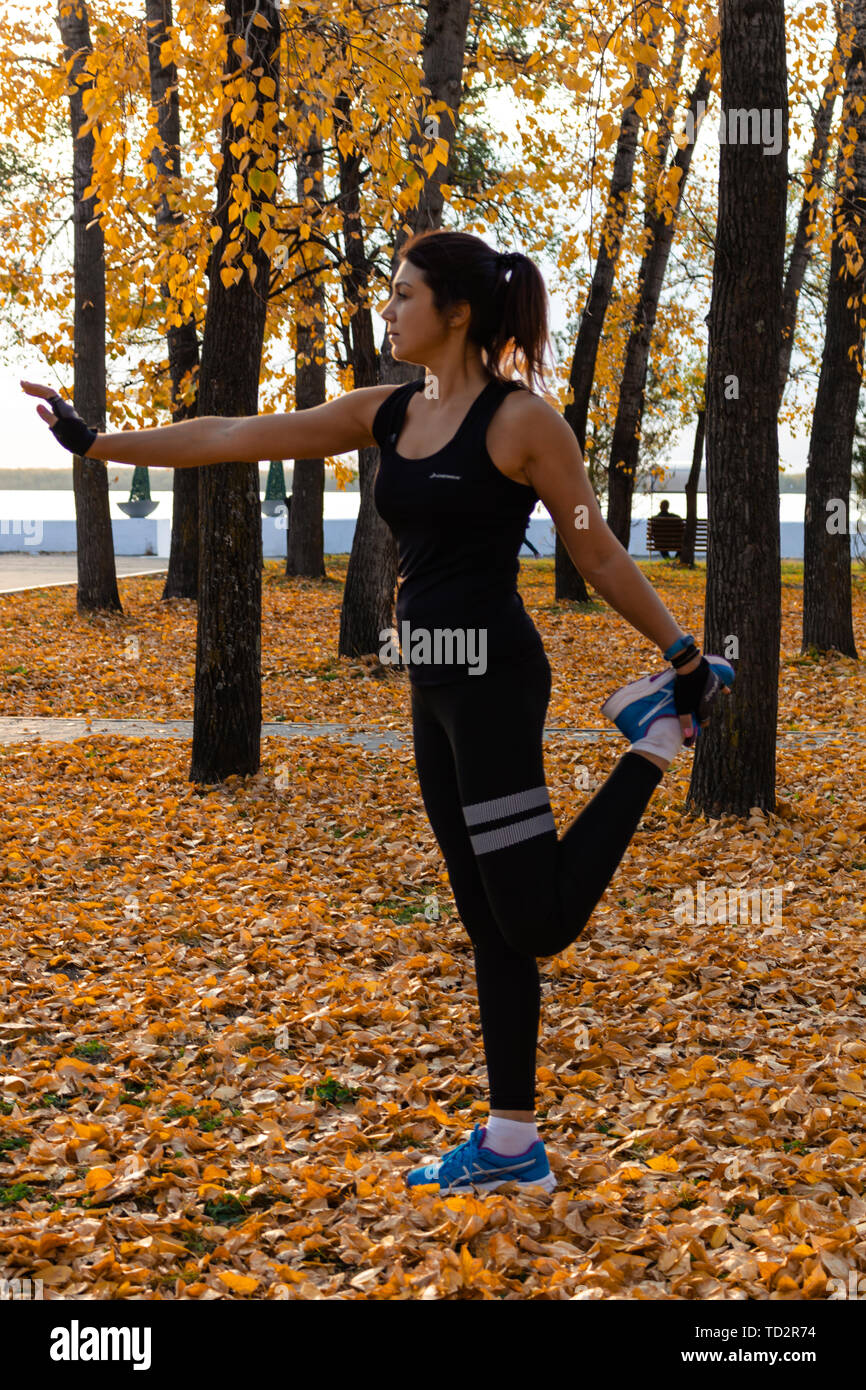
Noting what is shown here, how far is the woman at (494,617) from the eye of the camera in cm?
291

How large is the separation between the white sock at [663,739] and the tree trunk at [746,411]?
4035 mm

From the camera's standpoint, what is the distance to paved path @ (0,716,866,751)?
369 inches

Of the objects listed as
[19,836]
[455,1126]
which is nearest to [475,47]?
[19,836]

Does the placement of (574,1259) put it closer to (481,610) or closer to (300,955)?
(481,610)

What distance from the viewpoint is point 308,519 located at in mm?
21859

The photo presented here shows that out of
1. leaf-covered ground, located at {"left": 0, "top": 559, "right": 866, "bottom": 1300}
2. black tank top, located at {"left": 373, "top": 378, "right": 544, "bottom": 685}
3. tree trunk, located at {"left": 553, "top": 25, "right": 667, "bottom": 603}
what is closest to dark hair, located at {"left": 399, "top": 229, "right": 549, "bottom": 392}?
black tank top, located at {"left": 373, "top": 378, "right": 544, "bottom": 685}

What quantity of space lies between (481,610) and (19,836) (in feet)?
15.1

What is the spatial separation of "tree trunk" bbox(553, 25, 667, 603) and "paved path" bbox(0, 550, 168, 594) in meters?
6.68

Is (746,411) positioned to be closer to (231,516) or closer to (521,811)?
(231,516)

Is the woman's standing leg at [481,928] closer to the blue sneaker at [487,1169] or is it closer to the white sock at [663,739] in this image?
the blue sneaker at [487,1169]

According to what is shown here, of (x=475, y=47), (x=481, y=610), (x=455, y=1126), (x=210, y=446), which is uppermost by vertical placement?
(x=475, y=47)

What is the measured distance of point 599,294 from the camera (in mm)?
17844

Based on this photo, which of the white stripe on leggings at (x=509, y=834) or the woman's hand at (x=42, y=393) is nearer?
the white stripe on leggings at (x=509, y=834)

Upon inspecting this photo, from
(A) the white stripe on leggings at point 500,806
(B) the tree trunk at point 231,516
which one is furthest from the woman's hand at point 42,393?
(B) the tree trunk at point 231,516
